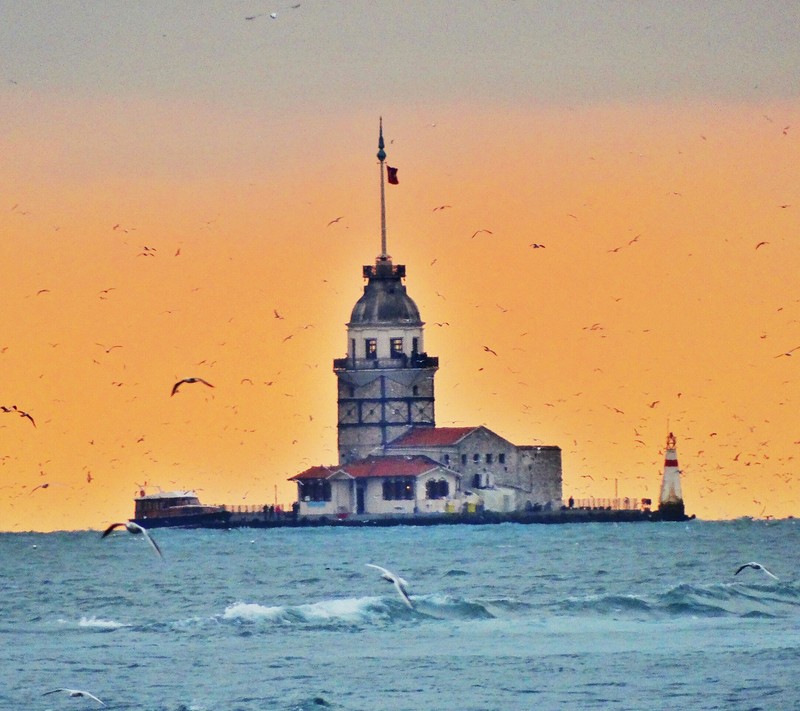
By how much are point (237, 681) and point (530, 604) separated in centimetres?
1967

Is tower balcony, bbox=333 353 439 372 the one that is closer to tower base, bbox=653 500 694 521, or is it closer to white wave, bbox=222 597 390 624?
tower base, bbox=653 500 694 521

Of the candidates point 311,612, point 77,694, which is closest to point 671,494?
point 311,612

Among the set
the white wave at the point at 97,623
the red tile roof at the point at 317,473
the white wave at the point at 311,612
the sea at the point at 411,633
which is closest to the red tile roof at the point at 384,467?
the red tile roof at the point at 317,473

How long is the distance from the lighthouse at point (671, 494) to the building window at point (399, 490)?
14912mm

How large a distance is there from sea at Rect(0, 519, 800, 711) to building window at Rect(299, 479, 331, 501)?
4167 centimetres

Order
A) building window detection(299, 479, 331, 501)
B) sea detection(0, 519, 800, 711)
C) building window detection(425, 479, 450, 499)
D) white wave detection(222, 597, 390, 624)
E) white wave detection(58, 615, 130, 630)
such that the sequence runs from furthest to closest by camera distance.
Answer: building window detection(299, 479, 331, 501)
building window detection(425, 479, 450, 499)
white wave detection(222, 597, 390, 624)
white wave detection(58, 615, 130, 630)
sea detection(0, 519, 800, 711)

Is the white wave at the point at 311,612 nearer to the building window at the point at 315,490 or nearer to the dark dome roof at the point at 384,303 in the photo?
the building window at the point at 315,490

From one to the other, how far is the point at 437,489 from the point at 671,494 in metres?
13.9

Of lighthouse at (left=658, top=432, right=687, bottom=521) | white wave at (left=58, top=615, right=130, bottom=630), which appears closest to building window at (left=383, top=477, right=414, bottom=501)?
lighthouse at (left=658, top=432, right=687, bottom=521)

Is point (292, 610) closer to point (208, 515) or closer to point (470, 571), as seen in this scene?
point (470, 571)

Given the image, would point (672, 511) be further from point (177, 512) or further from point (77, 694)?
point (77, 694)

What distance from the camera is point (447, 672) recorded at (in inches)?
2037

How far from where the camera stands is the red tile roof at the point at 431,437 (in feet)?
472

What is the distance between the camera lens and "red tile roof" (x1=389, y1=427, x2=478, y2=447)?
144 metres
